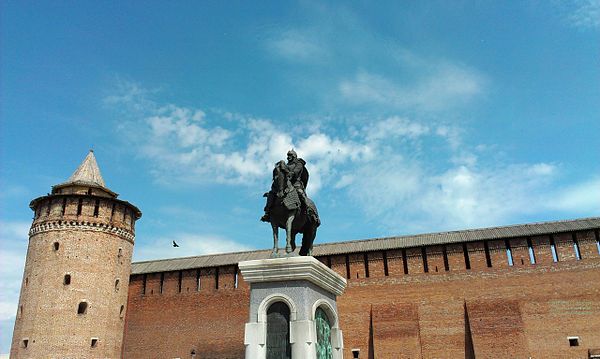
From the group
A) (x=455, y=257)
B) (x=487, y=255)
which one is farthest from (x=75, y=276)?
(x=487, y=255)

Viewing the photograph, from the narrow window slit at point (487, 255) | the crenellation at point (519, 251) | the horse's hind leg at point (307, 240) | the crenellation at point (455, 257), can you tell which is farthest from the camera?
the crenellation at point (455, 257)

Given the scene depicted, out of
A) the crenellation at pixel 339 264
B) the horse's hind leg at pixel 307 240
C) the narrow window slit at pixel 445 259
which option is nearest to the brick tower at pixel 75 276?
the crenellation at pixel 339 264

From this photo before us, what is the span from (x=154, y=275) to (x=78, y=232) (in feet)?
12.1

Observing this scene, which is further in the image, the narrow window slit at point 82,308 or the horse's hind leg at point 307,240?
A: the narrow window slit at point 82,308

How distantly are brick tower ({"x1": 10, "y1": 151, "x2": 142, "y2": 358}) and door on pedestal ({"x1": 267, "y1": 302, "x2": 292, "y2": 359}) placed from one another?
54.8ft

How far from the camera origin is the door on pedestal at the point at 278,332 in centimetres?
445

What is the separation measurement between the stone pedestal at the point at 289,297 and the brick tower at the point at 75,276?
16.6m

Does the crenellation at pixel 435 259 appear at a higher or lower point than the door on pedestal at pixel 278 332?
higher

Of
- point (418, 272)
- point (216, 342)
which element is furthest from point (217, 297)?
point (418, 272)

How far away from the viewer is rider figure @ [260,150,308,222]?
5.21 metres

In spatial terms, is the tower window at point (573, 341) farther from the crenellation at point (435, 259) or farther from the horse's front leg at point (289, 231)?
the horse's front leg at point (289, 231)

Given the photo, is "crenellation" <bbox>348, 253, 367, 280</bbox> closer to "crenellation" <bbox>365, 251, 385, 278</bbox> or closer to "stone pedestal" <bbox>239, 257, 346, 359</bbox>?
"crenellation" <bbox>365, 251, 385, 278</bbox>

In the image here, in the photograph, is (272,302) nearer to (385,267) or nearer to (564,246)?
(385,267)

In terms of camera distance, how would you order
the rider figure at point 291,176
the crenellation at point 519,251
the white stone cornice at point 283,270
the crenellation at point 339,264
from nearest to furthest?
1. the white stone cornice at point 283,270
2. the rider figure at point 291,176
3. the crenellation at point 519,251
4. the crenellation at point 339,264
